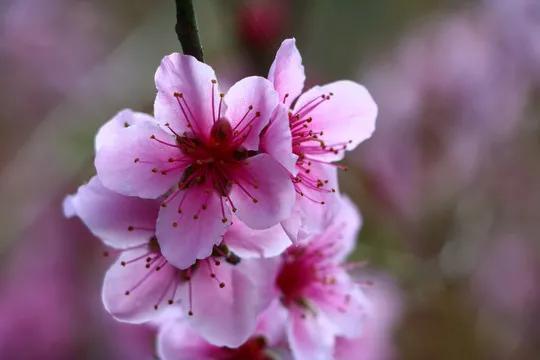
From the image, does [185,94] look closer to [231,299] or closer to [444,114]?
[231,299]

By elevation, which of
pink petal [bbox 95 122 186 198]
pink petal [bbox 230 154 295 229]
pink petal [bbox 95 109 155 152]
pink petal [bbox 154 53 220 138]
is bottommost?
pink petal [bbox 230 154 295 229]

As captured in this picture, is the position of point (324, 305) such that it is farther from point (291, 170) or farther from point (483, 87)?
point (483, 87)

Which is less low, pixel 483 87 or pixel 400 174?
pixel 483 87

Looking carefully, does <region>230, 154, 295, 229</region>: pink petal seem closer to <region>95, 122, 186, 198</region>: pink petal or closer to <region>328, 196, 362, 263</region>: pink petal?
<region>95, 122, 186, 198</region>: pink petal

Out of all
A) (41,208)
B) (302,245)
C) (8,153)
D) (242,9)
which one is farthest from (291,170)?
(8,153)

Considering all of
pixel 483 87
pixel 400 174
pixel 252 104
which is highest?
pixel 252 104

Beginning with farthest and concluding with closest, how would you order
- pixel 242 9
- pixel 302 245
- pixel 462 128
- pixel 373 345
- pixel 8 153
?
pixel 8 153
pixel 462 128
pixel 242 9
pixel 373 345
pixel 302 245

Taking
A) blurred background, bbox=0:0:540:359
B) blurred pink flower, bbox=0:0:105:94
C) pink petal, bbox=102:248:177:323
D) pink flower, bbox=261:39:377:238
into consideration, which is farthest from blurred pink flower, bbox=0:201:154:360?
pink flower, bbox=261:39:377:238

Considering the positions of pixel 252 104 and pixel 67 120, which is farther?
pixel 67 120

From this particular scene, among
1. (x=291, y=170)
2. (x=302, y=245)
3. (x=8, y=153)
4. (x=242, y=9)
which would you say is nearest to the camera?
(x=291, y=170)
